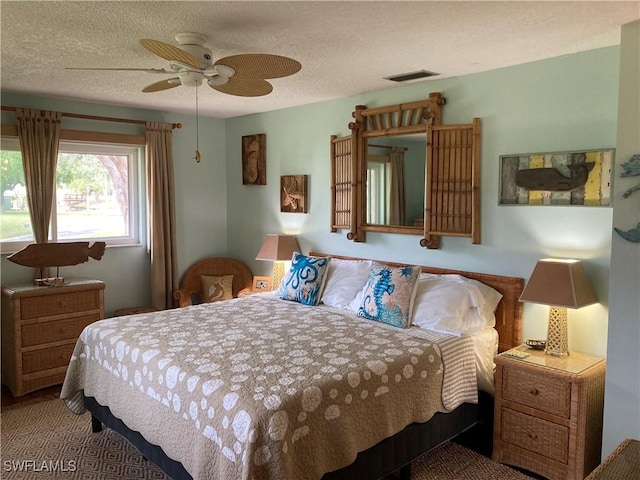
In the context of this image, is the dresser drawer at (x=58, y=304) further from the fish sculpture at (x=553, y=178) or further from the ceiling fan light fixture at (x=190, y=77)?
the fish sculpture at (x=553, y=178)

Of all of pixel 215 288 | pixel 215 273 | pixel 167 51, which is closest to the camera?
pixel 167 51

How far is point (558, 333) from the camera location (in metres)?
2.88

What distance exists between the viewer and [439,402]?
277 centimetres

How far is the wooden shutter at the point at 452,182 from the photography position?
3395 mm

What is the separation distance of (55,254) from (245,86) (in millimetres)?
2242

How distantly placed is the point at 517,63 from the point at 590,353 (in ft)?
5.83

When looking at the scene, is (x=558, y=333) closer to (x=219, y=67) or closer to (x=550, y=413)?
(x=550, y=413)

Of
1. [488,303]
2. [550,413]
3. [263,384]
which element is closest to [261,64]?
[263,384]

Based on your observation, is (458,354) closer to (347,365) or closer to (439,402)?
(439,402)

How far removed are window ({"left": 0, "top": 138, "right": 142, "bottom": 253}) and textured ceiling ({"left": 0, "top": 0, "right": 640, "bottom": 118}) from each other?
93 cm

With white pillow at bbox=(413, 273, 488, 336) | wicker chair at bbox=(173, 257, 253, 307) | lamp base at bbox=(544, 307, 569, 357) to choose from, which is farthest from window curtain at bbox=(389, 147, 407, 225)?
wicker chair at bbox=(173, 257, 253, 307)

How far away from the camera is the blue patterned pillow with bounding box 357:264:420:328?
3.20 meters

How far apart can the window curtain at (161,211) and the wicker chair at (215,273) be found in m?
0.20

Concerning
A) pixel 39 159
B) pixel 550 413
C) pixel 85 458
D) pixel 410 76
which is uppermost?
pixel 410 76
